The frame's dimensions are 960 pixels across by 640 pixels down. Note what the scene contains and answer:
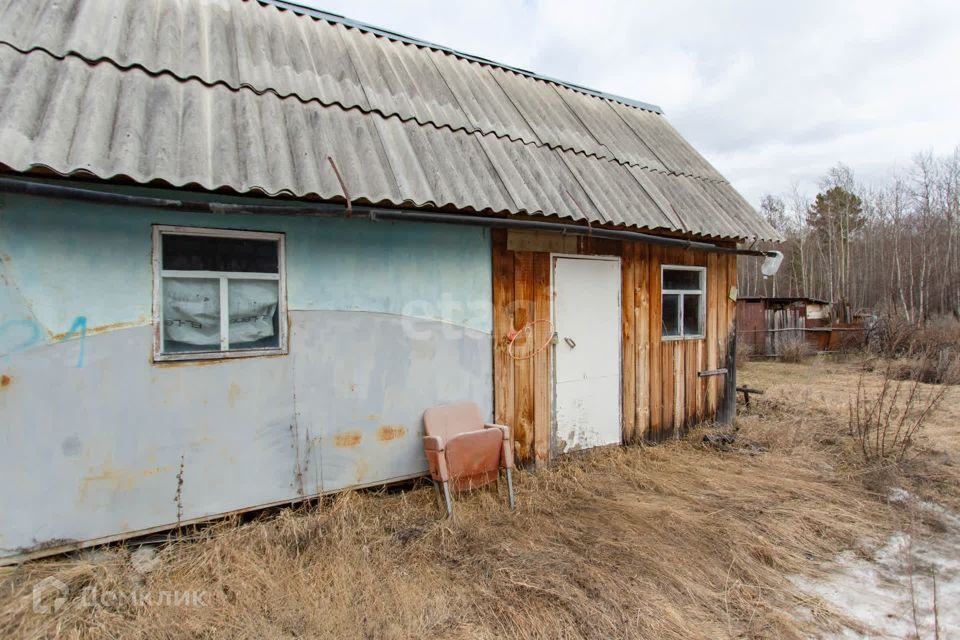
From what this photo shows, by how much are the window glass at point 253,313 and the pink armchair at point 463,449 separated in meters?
1.62

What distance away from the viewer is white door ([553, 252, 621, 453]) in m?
5.71

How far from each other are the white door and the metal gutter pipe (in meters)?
0.52

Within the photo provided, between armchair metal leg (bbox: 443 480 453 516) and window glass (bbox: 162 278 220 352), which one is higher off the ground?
window glass (bbox: 162 278 220 352)

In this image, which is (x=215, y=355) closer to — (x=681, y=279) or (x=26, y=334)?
(x=26, y=334)

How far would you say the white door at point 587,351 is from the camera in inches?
225

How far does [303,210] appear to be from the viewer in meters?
3.88

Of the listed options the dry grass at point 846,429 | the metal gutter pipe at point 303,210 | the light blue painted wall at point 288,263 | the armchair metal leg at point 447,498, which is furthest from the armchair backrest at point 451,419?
the dry grass at point 846,429

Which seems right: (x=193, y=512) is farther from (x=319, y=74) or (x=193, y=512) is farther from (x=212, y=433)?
(x=319, y=74)

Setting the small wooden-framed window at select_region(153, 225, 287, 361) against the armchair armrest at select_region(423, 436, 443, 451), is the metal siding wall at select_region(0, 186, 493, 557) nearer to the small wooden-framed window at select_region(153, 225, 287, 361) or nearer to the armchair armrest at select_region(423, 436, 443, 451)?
the small wooden-framed window at select_region(153, 225, 287, 361)

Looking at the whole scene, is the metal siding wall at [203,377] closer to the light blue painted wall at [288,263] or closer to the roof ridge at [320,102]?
the light blue painted wall at [288,263]

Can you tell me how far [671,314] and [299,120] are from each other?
5290 millimetres

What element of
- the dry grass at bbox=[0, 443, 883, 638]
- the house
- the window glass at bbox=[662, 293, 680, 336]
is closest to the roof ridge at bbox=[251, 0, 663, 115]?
the house

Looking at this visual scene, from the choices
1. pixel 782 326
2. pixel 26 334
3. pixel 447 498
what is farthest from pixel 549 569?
pixel 782 326

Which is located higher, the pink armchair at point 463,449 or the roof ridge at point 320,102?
the roof ridge at point 320,102
